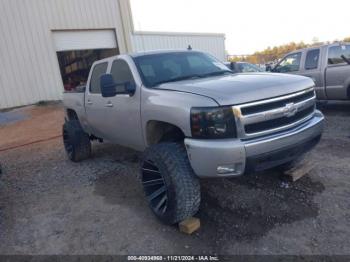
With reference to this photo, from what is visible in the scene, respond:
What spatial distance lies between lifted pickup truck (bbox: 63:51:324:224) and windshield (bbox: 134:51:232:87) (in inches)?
0.5

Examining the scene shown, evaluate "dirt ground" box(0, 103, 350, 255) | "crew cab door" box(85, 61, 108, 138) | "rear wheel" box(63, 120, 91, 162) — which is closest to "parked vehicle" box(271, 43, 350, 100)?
"dirt ground" box(0, 103, 350, 255)

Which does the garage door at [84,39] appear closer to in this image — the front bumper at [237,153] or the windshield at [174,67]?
the windshield at [174,67]

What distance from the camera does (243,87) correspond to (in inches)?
130

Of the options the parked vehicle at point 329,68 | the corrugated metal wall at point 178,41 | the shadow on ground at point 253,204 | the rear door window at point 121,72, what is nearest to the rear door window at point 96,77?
the rear door window at point 121,72

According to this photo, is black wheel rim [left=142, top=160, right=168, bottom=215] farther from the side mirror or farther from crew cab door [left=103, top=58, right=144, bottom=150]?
the side mirror

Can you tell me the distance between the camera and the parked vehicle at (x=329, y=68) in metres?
8.02

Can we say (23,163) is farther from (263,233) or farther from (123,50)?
(123,50)

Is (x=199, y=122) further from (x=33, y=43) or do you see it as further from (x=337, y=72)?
(x=33, y=43)

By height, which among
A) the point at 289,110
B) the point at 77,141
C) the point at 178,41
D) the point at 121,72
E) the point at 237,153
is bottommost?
the point at 77,141

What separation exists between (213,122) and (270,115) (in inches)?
24.2

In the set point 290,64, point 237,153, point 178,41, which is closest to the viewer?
point 237,153

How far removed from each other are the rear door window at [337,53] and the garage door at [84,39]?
1200 centimetres

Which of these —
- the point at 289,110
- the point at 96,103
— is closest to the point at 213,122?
the point at 289,110

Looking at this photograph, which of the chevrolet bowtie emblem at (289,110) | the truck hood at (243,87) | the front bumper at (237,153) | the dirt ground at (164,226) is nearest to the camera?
the front bumper at (237,153)
